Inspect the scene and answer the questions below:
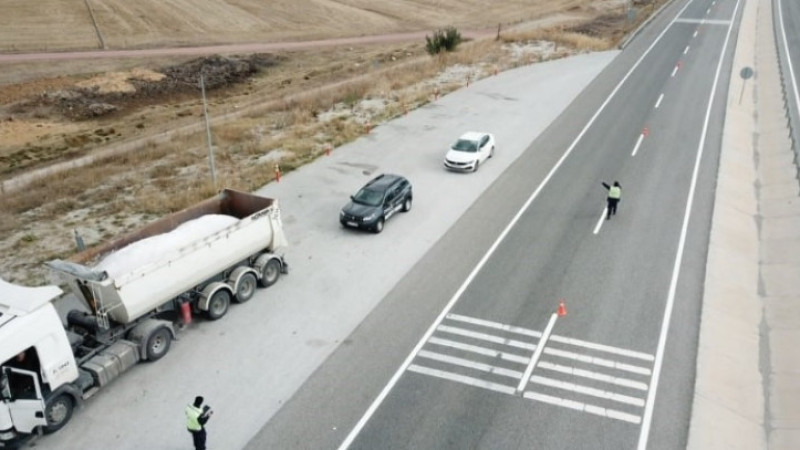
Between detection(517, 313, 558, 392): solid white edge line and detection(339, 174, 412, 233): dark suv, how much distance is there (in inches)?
296

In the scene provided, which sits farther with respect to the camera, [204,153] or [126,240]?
[204,153]

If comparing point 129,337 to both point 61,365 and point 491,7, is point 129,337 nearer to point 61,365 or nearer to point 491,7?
point 61,365

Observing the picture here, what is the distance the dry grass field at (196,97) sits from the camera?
24.8 m

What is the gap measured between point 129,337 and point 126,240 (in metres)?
2.89

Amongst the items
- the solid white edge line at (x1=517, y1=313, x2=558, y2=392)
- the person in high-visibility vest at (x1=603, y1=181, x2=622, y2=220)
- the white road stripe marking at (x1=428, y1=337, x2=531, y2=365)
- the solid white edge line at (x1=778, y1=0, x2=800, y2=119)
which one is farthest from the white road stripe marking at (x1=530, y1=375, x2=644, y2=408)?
the solid white edge line at (x1=778, y1=0, x2=800, y2=119)

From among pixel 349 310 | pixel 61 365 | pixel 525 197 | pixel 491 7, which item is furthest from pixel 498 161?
pixel 491 7

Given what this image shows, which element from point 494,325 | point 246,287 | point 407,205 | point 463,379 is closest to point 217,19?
point 407,205

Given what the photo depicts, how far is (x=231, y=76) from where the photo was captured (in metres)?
54.2

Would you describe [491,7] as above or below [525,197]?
above

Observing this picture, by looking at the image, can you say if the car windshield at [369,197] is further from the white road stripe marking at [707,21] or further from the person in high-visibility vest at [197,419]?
the white road stripe marking at [707,21]

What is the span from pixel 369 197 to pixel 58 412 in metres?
12.1

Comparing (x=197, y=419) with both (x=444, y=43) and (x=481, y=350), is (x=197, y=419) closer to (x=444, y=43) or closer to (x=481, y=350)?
(x=481, y=350)

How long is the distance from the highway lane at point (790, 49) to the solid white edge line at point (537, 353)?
1812cm

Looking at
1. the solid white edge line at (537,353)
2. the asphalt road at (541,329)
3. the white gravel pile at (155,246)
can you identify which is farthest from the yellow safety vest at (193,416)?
the solid white edge line at (537,353)
